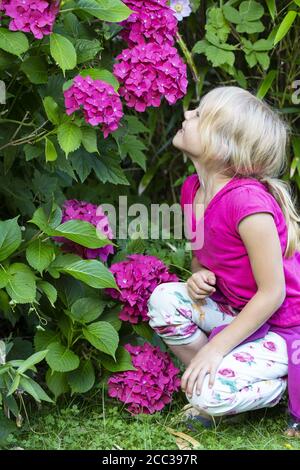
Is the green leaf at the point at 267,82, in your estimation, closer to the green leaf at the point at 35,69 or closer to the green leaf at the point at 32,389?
the green leaf at the point at 35,69

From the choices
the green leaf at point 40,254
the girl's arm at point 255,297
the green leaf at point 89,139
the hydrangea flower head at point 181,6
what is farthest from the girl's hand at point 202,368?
the hydrangea flower head at point 181,6

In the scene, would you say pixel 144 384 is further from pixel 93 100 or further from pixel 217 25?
pixel 217 25

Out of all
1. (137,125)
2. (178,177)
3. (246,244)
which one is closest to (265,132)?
(246,244)

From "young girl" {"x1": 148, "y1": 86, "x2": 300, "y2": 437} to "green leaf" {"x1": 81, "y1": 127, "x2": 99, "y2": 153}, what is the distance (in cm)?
35

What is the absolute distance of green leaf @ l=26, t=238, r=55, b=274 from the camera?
2422 millimetres

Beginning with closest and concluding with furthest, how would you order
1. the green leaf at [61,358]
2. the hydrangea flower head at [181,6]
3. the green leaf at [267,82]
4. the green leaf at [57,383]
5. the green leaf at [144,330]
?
the green leaf at [61,358] → the green leaf at [57,383] → the green leaf at [144,330] → the hydrangea flower head at [181,6] → the green leaf at [267,82]

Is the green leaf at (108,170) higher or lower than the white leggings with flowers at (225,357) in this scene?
higher

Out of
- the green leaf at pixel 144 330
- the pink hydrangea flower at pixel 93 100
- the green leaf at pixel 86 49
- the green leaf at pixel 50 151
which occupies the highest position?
the green leaf at pixel 86 49

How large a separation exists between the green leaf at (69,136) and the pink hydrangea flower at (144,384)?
70 centimetres

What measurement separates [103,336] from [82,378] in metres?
0.18

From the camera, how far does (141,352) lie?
276cm

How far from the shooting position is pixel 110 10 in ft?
7.94

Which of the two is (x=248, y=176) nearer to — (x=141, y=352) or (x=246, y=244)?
(x=246, y=244)

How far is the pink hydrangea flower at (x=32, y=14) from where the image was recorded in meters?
2.27
